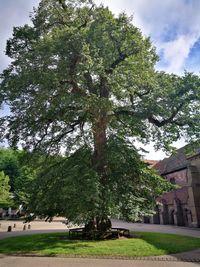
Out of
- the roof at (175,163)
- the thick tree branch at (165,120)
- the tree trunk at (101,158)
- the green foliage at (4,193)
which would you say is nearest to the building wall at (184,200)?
the roof at (175,163)

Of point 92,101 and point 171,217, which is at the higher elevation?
point 92,101

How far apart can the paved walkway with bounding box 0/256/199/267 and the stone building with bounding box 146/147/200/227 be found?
82.0 feet

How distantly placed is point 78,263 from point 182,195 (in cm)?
3245

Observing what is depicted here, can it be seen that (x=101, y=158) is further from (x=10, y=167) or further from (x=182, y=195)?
(x=10, y=167)

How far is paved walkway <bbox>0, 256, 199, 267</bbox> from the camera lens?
39.5 feet

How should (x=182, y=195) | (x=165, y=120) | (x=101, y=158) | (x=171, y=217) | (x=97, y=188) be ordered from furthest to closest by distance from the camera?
(x=171, y=217), (x=182, y=195), (x=165, y=120), (x=101, y=158), (x=97, y=188)

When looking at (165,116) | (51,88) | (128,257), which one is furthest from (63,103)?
(128,257)

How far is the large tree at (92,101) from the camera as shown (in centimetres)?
1809

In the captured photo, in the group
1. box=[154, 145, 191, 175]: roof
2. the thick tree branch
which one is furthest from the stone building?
the thick tree branch

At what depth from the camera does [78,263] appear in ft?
40.9

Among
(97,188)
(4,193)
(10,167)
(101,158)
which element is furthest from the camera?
(10,167)

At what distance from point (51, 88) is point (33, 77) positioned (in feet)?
4.71

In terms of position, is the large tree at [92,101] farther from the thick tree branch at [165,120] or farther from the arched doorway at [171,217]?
the arched doorway at [171,217]

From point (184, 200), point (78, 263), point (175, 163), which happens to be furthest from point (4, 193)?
point (78, 263)
